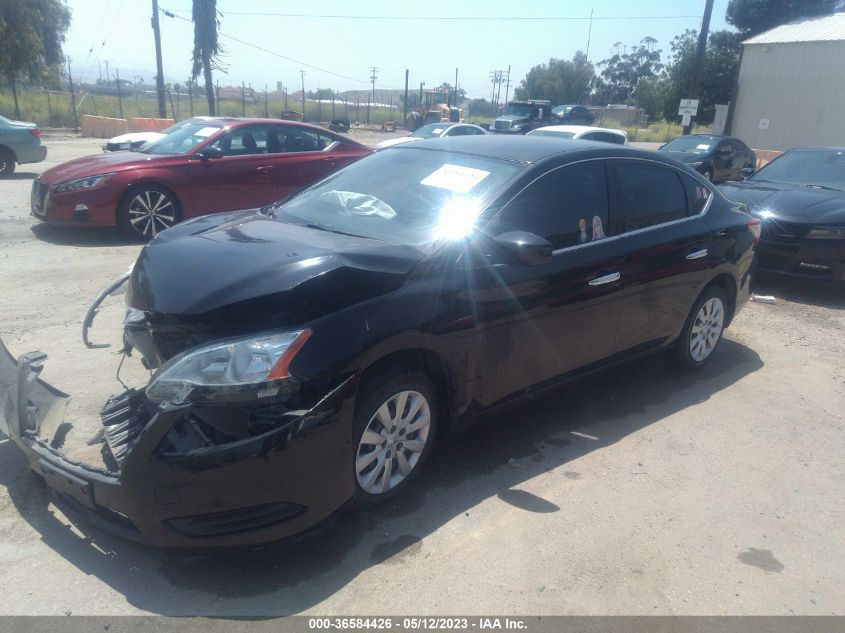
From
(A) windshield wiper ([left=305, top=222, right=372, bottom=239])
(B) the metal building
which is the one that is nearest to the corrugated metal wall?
(B) the metal building

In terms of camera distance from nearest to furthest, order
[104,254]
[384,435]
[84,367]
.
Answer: [384,435], [84,367], [104,254]

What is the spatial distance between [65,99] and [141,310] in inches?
1506

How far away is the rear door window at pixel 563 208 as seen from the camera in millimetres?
3887

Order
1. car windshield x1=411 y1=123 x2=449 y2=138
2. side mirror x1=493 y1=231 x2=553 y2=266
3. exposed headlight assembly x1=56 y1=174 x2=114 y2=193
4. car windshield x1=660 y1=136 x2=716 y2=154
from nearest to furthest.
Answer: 1. side mirror x1=493 y1=231 x2=553 y2=266
2. exposed headlight assembly x1=56 y1=174 x2=114 y2=193
3. car windshield x1=660 y1=136 x2=716 y2=154
4. car windshield x1=411 y1=123 x2=449 y2=138

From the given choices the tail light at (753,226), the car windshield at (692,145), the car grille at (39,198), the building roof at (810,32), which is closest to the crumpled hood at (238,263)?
the tail light at (753,226)

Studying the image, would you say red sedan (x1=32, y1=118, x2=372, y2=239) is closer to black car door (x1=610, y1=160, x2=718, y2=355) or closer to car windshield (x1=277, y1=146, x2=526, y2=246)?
car windshield (x1=277, y1=146, x2=526, y2=246)

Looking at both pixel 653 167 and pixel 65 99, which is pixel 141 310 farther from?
pixel 65 99

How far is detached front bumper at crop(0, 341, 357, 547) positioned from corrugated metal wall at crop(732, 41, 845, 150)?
32538mm

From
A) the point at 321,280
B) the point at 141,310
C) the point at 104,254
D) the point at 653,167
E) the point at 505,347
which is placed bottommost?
the point at 104,254

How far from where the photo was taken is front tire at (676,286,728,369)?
207 inches

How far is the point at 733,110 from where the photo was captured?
3491cm

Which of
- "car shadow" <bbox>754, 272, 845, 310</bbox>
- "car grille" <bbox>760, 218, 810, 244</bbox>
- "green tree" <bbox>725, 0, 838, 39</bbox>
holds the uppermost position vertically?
"green tree" <bbox>725, 0, 838, 39</bbox>

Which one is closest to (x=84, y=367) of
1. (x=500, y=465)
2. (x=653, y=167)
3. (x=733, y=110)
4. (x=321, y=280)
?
(x=321, y=280)

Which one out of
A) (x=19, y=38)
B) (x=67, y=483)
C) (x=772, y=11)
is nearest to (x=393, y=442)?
(x=67, y=483)
